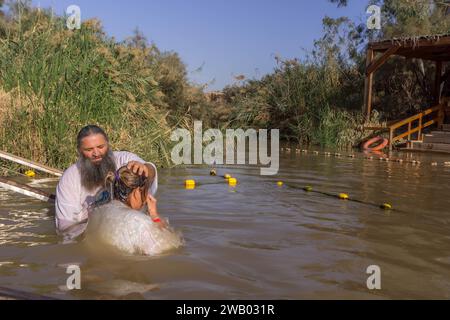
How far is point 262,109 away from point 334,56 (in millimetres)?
4483

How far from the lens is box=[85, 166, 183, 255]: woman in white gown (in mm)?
4250

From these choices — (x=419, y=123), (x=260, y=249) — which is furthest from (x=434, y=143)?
(x=260, y=249)

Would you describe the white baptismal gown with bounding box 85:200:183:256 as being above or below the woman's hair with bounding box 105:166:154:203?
below

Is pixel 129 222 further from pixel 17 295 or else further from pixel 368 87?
pixel 368 87

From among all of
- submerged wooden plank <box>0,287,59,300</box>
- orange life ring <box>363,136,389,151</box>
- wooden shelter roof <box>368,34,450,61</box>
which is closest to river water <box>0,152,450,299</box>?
submerged wooden plank <box>0,287,59,300</box>

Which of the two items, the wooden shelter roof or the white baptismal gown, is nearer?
the white baptismal gown

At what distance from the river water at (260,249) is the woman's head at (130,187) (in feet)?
1.65

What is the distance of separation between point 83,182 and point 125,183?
0.65m

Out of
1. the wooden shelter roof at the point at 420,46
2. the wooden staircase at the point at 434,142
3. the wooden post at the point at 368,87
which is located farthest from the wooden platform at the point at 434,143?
the wooden shelter roof at the point at 420,46

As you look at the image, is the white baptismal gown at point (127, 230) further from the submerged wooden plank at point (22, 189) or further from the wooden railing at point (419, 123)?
the wooden railing at point (419, 123)

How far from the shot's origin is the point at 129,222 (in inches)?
166

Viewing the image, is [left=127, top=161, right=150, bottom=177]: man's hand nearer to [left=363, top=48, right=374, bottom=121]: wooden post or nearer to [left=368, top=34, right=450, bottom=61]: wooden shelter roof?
[left=368, top=34, right=450, bottom=61]: wooden shelter roof

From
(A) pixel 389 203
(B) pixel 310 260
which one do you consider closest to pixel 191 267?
(B) pixel 310 260

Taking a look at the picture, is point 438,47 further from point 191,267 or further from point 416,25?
point 191,267
